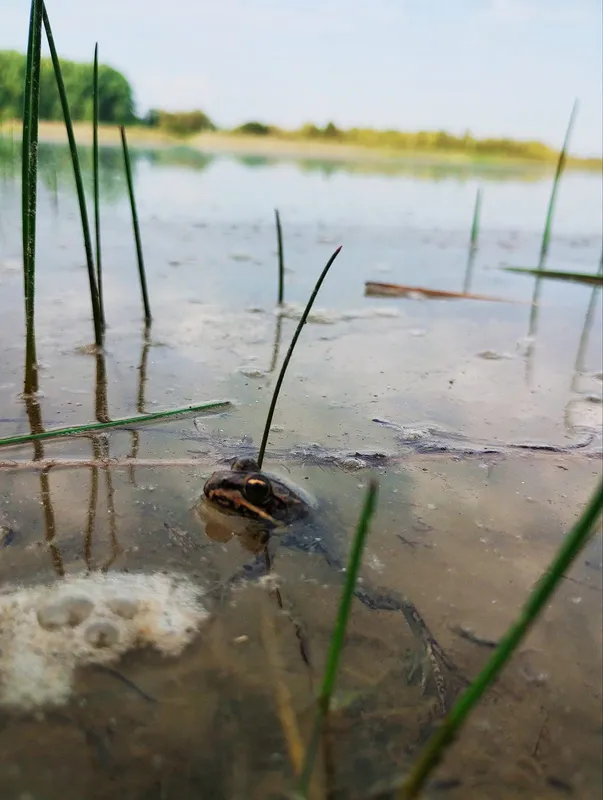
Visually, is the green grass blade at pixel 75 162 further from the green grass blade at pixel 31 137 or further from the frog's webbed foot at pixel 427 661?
the frog's webbed foot at pixel 427 661

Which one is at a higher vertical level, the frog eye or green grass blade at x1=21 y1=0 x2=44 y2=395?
green grass blade at x1=21 y1=0 x2=44 y2=395

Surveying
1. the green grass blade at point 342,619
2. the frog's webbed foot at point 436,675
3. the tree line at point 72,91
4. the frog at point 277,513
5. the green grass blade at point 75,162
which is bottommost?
the frog's webbed foot at point 436,675

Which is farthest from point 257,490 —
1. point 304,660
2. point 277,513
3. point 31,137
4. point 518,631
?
point 31,137

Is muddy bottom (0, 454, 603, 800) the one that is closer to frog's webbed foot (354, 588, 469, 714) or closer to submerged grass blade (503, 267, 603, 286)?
frog's webbed foot (354, 588, 469, 714)

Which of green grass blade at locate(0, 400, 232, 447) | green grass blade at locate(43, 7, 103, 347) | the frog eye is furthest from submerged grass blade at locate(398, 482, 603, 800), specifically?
green grass blade at locate(43, 7, 103, 347)

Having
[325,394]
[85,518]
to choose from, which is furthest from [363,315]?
[85,518]

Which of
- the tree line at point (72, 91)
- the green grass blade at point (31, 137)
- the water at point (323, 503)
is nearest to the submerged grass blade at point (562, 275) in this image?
the water at point (323, 503)
